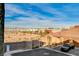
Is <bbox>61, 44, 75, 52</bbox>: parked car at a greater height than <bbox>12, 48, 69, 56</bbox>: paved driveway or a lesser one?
greater

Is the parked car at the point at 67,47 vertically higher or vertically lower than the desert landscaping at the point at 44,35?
lower

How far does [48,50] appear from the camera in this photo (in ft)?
12.1

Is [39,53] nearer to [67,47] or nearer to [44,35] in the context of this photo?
[44,35]

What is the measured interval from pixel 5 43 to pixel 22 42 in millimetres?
239

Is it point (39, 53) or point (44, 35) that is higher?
point (44, 35)

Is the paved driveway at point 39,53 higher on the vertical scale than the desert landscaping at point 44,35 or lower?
lower

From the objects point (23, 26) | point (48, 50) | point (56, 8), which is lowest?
point (48, 50)

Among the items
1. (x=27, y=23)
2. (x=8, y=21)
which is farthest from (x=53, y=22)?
(x=8, y=21)

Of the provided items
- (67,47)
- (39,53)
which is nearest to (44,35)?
(39,53)

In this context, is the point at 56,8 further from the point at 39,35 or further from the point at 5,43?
the point at 5,43

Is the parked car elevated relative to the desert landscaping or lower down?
lower down

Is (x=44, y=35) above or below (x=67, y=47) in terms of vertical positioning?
above

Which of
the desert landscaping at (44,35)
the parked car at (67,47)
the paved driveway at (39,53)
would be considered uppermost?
the desert landscaping at (44,35)

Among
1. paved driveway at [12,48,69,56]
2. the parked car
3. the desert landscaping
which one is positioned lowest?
paved driveway at [12,48,69,56]
